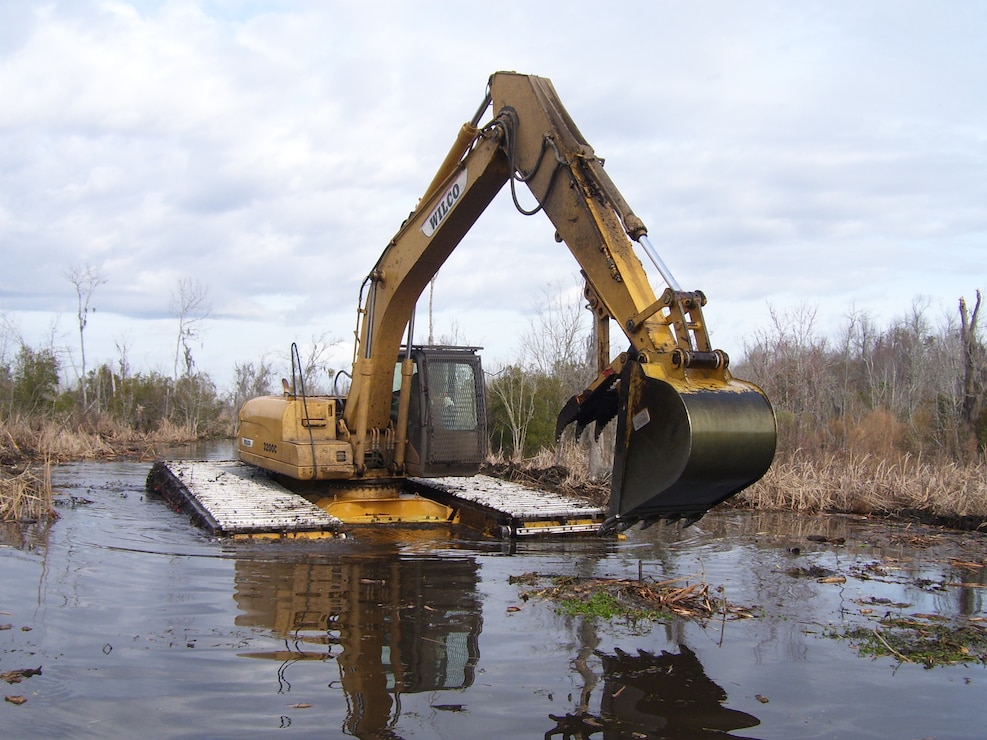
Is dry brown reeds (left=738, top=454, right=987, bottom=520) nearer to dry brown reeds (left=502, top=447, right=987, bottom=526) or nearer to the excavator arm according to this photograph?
dry brown reeds (left=502, top=447, right=987, bottom=526)

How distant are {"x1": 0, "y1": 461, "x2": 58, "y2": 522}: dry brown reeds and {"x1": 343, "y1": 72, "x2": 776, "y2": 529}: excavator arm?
560 centimetres

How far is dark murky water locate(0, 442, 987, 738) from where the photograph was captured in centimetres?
490

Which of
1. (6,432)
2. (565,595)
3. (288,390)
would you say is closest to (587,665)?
(565,595)

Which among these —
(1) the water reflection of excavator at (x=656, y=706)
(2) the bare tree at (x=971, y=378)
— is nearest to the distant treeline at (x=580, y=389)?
(2) the bare tree at (x=971, y=378)

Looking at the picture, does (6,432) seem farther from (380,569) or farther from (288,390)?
(380,569)

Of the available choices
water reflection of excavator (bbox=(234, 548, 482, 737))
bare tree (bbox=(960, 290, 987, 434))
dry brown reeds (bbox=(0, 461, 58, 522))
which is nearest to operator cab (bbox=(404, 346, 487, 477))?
water reflection of excavator (bbox=(234, 548, 482, 737))

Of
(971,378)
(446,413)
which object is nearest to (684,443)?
(446,413)

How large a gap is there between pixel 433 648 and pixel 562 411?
2.03 meters

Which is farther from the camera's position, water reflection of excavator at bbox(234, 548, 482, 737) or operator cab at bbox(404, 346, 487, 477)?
operator cab at bbox(404, 346, 487, 477)

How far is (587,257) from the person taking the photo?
7.49 metres

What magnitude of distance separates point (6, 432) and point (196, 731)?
1829 centimetres

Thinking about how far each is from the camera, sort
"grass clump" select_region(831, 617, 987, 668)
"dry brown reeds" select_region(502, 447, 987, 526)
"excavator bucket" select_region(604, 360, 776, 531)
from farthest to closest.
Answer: "dry brown reeds" select_region(502, 447, 987, 526) → "grass clump" select_region(831, 617, 987, 668) → "excavator bucket" select_region(604, 360, 776, 531)

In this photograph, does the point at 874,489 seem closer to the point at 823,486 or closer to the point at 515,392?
the point at 823,486

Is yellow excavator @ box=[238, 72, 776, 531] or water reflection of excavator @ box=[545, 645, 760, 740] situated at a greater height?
yellow excavator @ box=[238, 72, 776, 531]
